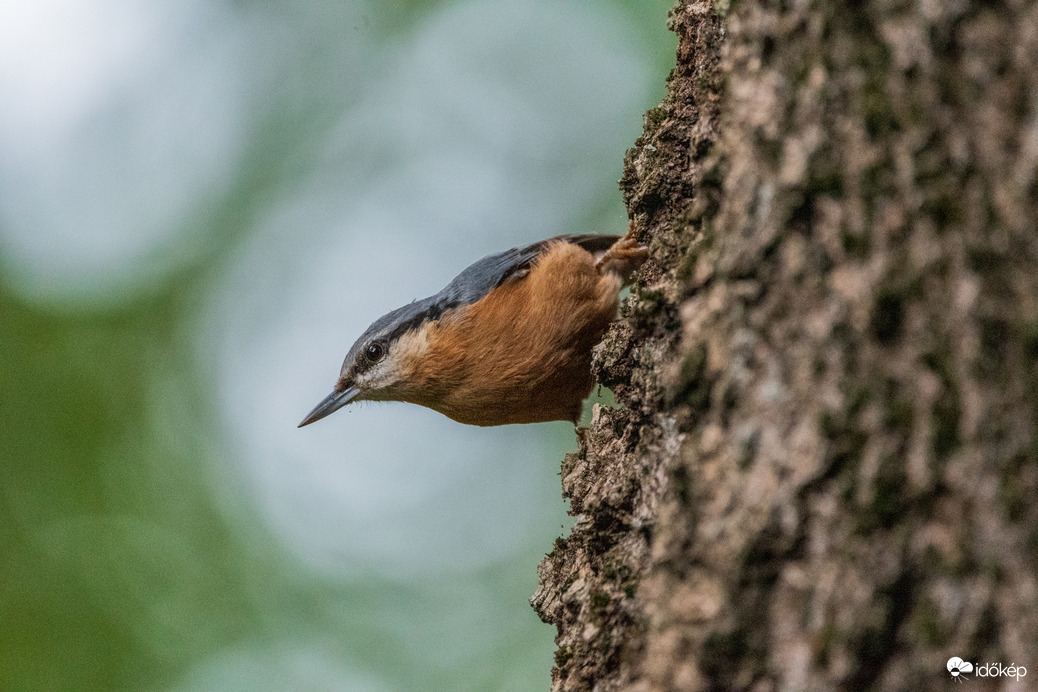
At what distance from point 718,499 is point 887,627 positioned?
0.39 m

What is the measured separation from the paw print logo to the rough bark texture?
10 mm

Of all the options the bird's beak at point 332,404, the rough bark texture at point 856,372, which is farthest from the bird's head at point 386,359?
the rough bark texture at point 856,372

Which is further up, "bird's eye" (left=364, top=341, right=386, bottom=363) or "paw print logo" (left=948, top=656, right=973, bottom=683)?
"bird's eye" (left=364, top=341, right=386, bottom=363)

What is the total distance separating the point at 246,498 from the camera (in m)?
9.53

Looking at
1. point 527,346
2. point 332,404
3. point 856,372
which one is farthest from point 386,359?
point 856,372

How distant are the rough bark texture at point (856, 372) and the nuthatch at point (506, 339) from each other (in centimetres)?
202

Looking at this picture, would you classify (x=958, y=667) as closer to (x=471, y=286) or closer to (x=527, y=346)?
(x=527, y=346)

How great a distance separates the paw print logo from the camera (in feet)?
4.24

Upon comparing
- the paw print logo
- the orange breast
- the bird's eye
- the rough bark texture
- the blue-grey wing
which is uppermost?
the blue-grey wing

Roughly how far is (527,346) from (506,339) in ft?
0.46

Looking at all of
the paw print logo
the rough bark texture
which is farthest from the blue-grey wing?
the paw print logo

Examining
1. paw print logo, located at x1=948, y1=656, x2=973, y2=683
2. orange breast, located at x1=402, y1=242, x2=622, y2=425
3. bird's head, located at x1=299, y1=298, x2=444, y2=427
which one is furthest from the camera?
bird's head, located at x1=299, y1=298, x2=444, y2=427

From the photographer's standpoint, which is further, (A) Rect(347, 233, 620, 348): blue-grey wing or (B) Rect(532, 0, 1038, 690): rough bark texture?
(A) Rect(347, 233, 620, 348): blue-grey wing

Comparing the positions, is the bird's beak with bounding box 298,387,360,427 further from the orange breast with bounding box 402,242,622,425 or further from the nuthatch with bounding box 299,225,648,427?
the orange breast with bounding box 402,242,622,425
